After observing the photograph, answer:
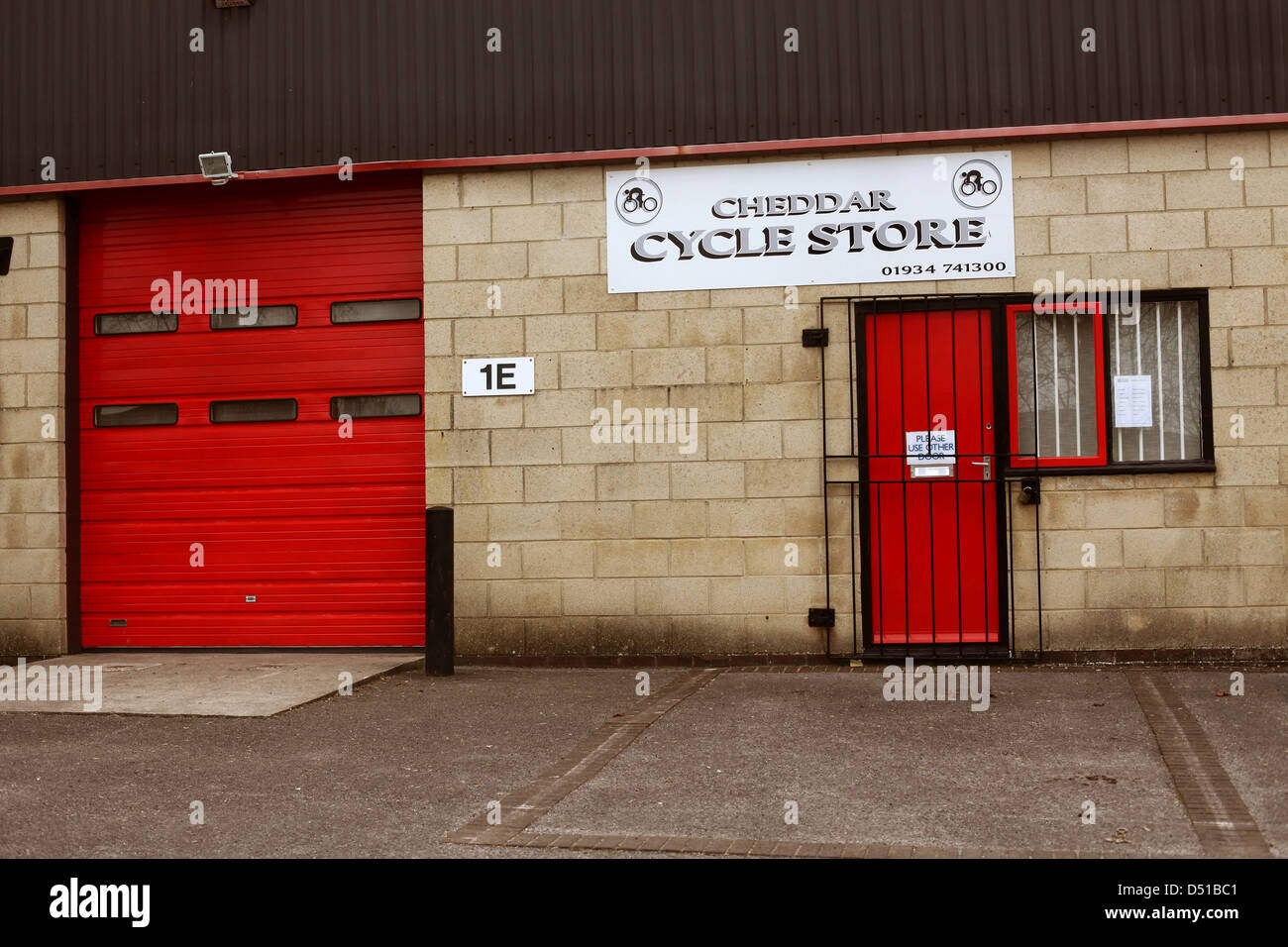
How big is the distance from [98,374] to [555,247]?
13.1 feet

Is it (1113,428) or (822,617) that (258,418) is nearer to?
(822,617)

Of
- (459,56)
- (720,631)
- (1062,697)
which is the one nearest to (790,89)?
(459,56)

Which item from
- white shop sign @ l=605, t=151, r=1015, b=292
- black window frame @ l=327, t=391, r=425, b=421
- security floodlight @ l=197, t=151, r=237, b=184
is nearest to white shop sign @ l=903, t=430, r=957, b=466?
white shop sign @ l=605, t=151, r=1015, b=292

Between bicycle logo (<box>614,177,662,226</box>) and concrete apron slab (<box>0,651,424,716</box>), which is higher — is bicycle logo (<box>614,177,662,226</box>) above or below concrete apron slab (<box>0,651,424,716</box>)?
above

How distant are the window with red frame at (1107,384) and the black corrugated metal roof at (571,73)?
4.67 ft

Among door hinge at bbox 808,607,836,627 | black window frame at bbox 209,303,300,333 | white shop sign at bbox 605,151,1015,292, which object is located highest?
white shop sign at bbox 605,151,1015,292

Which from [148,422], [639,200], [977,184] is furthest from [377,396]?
[977,184]

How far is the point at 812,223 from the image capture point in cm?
955

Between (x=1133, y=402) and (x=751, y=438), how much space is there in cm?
273

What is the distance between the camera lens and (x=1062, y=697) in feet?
25.9

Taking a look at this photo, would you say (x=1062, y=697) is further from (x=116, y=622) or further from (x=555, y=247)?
(x=116, y=622)

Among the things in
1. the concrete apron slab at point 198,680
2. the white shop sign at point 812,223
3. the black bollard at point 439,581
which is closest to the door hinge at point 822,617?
the white shop sign at point 812,223

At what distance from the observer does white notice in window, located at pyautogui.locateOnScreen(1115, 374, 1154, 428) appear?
9.30 metres

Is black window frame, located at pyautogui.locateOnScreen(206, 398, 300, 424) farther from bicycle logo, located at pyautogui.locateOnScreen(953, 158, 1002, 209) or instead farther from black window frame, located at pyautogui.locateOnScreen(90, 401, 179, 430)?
bicycle logo, located at pyautogui.locateOnScreen(953, 158, 1002, 209)
